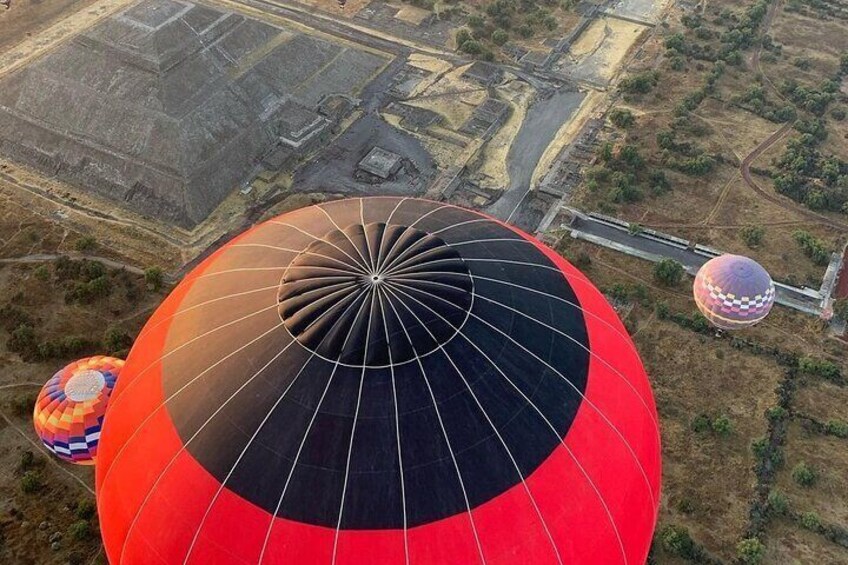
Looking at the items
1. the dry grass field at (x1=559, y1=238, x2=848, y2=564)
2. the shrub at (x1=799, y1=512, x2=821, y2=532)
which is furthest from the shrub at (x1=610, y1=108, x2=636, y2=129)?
the shrub at (x1=799, y1=512, x2=821, y2=532)

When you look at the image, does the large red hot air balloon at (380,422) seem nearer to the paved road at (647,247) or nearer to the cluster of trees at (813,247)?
the paved road at (647,247)

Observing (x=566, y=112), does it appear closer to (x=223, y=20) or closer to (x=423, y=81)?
(x=423, y=81)

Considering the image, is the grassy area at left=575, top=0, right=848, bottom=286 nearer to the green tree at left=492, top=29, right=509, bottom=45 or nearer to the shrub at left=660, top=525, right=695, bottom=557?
the green tree at left=492, top=29, right=509, bottom=45

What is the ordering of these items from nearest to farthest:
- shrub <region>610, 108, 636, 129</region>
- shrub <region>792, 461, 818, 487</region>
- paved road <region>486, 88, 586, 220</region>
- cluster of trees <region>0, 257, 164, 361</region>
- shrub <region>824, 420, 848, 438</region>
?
shrub <region>792, 461, 818, 487</region>
shrub <region>824, 420, 848, 438</region>
cluster of trees <region>0, 257, 164, 361</region>
paved road <region>486, 88, 586, 220</region>
shrub <region>610, 108, 636, 129</region>

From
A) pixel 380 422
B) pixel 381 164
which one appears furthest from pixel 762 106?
pixel 380 422

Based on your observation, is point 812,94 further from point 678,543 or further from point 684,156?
point 678,543

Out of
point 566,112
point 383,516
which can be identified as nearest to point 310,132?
point 566,112
